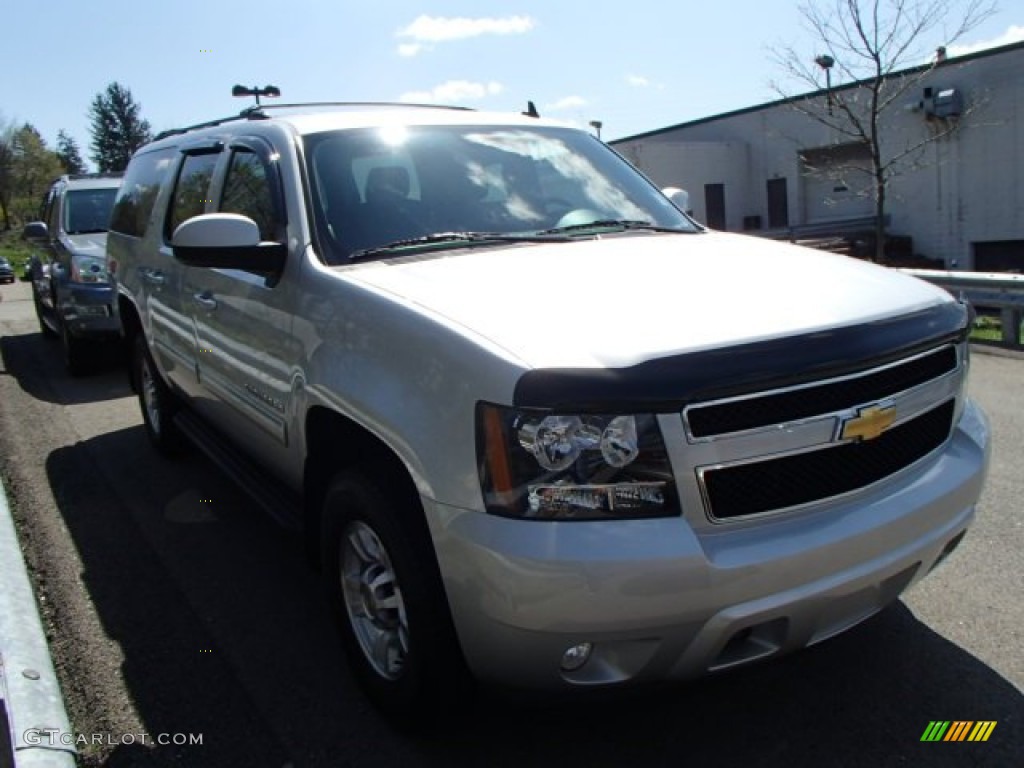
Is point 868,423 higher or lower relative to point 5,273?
lower

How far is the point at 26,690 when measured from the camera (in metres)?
3.03

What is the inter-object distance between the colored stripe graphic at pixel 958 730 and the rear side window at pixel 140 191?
187 inches

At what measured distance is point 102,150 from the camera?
107m

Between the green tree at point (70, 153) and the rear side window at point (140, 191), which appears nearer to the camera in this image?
the rear side window at point (140, 191)

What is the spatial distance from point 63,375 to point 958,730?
923 cm

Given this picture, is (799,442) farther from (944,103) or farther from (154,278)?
(944,103)

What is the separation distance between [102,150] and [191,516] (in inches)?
4569

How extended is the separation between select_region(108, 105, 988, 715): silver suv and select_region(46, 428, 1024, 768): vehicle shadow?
266 millimetres

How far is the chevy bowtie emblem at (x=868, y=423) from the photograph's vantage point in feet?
7.79

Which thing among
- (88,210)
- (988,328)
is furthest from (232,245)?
(988,328)

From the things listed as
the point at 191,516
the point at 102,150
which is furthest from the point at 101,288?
the point at 102,150

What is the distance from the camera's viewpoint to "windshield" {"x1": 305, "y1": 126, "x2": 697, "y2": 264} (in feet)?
11.0

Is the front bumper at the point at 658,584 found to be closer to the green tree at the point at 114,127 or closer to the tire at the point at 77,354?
the tire at the point at 77,354

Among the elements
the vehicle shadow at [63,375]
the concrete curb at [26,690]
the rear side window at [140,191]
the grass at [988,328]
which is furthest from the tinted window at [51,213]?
the grass at [988,328]
